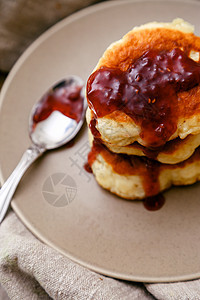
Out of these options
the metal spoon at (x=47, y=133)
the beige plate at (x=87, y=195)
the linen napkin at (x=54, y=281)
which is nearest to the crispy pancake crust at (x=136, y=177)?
the beige plate at (x=87, y=195)

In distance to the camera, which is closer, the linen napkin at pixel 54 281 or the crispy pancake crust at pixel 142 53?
the crispy pancake crust at pixel 142 53

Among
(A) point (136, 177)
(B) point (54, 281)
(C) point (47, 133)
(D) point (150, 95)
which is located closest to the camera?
(D) point (150, 95)

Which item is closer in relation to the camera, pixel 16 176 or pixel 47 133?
pixel 16 176

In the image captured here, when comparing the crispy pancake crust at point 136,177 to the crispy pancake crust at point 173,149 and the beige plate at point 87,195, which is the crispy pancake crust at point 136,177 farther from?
the crispy pancake crust at point 173,149

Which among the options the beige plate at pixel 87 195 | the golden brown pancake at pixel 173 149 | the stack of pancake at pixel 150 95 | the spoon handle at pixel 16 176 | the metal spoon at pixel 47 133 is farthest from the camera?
the metal spoon at pixel 47 133

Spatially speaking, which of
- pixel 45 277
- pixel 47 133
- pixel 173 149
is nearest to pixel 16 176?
pixel 47 133

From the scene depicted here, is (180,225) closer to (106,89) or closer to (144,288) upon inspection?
(144,288)

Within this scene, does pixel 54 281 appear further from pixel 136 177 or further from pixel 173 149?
pixel 173 149
